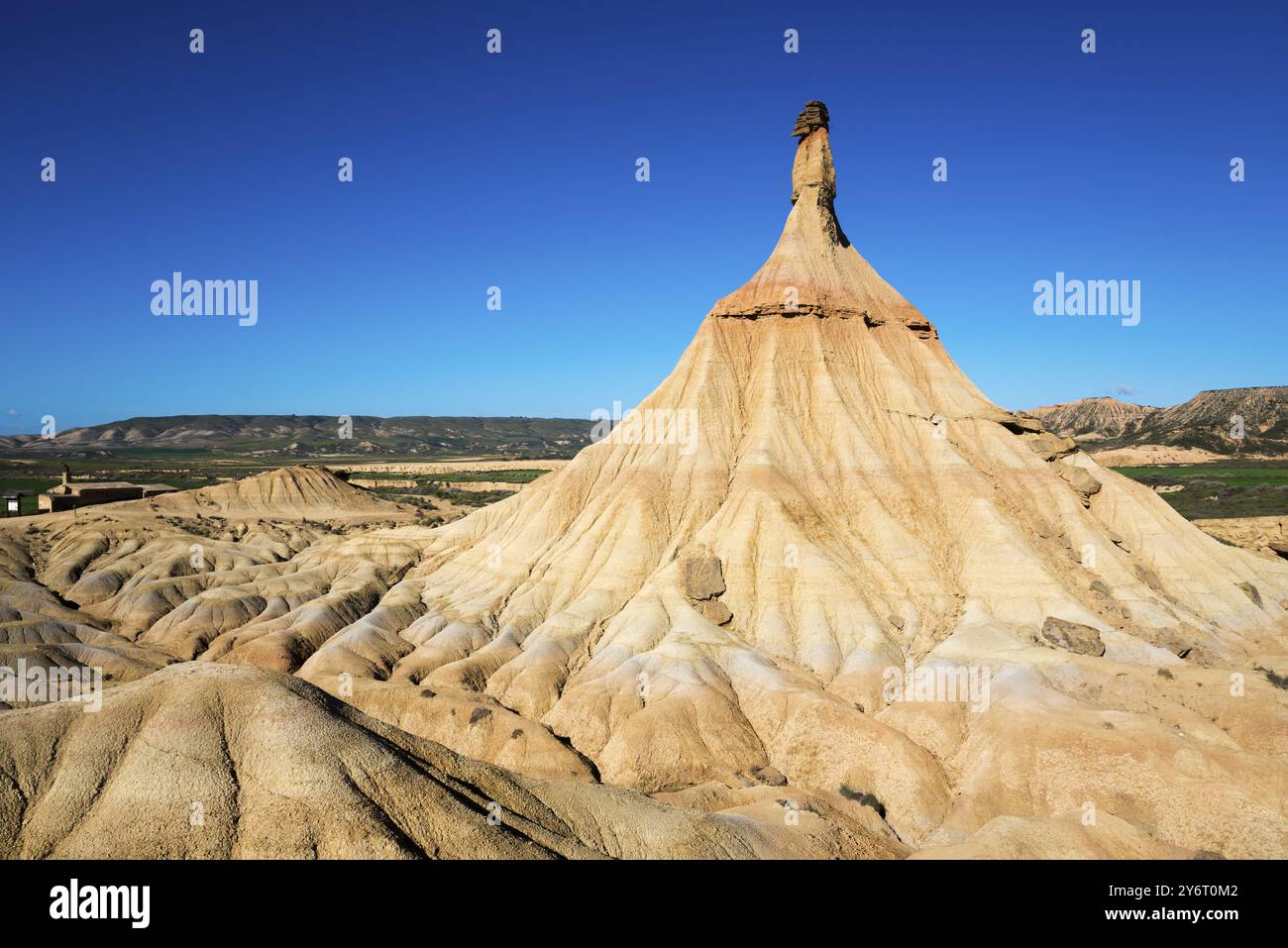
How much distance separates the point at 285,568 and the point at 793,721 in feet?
164

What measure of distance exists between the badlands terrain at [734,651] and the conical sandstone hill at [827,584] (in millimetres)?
212

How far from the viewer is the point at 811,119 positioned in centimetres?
6134

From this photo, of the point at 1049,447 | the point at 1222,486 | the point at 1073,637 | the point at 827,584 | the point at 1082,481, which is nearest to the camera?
the point at 1073,637

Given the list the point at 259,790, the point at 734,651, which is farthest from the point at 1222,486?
the point at 259,790

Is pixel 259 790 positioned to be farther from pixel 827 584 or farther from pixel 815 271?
pixel 815 271

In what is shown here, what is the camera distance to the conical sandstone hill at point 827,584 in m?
32.8

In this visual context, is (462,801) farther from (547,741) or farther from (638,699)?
(638,699)

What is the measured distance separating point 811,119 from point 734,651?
46.2 meters

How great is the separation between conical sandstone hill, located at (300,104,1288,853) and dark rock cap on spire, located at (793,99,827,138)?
220 millimetres

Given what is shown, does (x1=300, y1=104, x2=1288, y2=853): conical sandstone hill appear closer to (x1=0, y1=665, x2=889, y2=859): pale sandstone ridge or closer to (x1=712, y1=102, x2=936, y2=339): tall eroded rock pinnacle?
(x1=712, y1=102, x2=936, y2=339): tall eroded rock pinnacle

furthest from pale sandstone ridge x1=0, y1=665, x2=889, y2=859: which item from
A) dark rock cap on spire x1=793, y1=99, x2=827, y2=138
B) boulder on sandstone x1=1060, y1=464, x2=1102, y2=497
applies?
dark rock cap on spire x1=793, y1=99, x2=827, y2=138

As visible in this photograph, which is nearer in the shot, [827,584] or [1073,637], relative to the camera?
[1073,637]

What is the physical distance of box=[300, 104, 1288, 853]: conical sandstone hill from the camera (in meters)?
32.8
